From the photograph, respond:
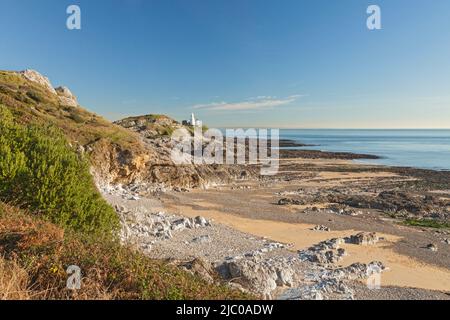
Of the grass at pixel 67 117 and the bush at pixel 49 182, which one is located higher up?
the grass at pixel 67 117

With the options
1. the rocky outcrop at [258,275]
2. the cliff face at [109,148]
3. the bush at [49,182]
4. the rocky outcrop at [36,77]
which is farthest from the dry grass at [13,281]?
the rocky outcrop at [36,77]

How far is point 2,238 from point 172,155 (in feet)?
99.1

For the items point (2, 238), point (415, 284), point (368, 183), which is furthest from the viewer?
point (368, 183)

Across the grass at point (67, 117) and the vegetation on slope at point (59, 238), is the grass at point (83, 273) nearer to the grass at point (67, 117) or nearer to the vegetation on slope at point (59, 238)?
the vegetation on slope at point (59, 238)

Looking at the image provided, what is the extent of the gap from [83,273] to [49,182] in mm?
5418

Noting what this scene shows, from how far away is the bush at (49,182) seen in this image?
10.2 meters

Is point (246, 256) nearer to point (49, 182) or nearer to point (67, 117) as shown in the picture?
point (49, 182)

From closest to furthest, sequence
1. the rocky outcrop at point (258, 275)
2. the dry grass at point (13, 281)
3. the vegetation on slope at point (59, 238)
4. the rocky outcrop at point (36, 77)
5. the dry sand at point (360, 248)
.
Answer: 1. the dry grass at point (13, 281)
2. the vegetation on slope at point (59, 238)
3. the rocky outcrop at point (258, 275)
4. the dry sand at point (360, 248)
5. the rocky outcrop at point (36, 77)

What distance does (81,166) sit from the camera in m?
11.9

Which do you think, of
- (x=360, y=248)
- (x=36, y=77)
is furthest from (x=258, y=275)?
(x=36, y=77)

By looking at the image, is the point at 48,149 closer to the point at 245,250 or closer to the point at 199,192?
the point at 245,250

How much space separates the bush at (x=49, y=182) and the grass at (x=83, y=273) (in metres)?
2.91

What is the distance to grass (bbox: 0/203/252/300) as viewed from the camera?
18.2 ft

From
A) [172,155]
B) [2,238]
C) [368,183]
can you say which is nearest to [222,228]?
[2,238]
